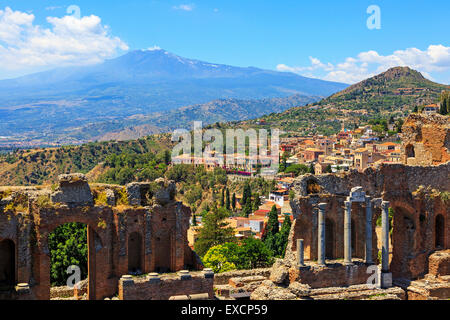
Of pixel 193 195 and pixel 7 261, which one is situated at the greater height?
pixel 7 261

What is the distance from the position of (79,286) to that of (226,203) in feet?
284

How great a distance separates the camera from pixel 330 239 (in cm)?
3216

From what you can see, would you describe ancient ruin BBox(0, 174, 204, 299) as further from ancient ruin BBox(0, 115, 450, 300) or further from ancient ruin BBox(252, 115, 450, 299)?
ancient ruin BBox(252, 115, 450, 299)

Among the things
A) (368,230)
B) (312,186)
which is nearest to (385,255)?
(368,230)

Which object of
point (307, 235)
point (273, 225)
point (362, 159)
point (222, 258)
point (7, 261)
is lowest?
point (273, 225)

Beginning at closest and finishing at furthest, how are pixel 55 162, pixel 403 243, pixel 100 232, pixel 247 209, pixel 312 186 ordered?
1. pixel 100 232
2. pixel 312 186
3. pixel 403 243
4. pixel 247 209
5. pixel 55 162

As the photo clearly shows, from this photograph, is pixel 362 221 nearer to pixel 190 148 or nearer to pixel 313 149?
pixel 313 149

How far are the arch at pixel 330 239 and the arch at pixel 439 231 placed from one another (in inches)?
295

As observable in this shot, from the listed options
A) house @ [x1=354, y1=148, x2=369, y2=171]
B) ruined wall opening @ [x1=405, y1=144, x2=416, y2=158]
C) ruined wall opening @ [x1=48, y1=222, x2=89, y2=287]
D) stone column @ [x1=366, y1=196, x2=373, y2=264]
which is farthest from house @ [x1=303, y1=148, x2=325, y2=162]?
stone column @ [x1=366, y1=196, x2=373, y2=264]

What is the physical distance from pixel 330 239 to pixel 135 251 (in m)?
11.9

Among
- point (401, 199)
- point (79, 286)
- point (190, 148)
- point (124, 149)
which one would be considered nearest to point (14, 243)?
point (79, 286)

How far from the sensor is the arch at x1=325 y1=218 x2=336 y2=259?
31.7 metres

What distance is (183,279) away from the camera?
2695 cm

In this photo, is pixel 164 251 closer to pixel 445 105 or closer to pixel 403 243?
pixel 403 243
